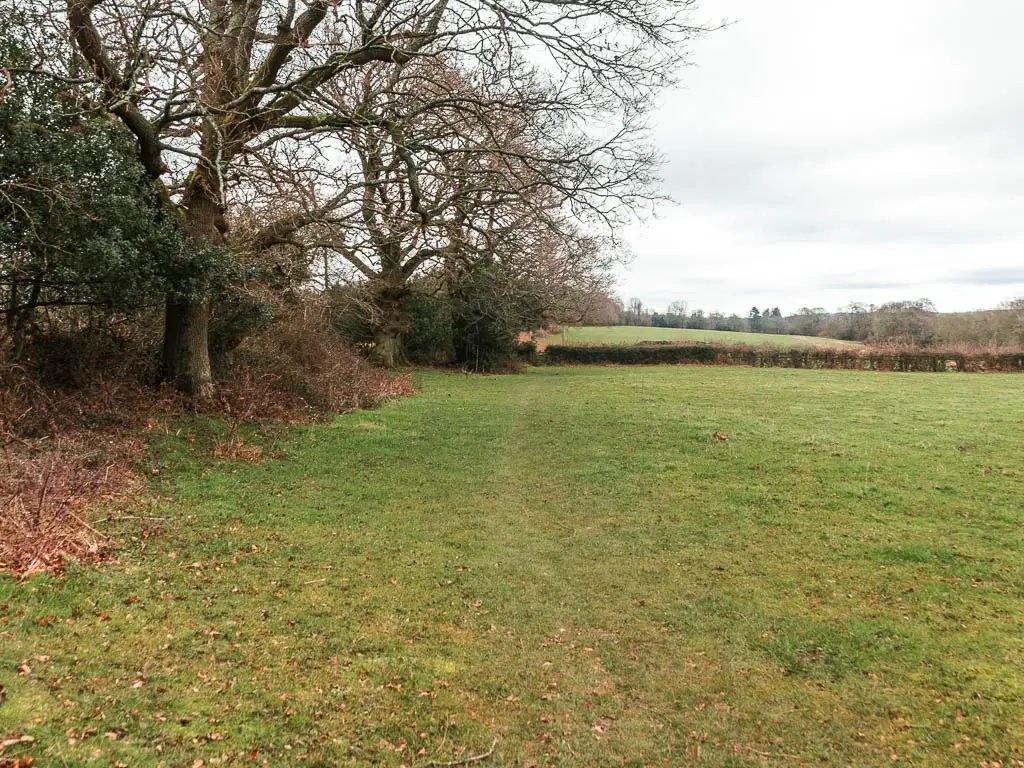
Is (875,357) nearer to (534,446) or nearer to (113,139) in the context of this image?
(534,446)

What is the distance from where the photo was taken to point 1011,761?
11.4ft

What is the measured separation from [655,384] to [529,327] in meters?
10.7

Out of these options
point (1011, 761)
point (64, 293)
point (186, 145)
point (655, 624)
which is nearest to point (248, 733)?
point (655, 624)

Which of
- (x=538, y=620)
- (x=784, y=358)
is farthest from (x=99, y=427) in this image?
(x=784, y=358)

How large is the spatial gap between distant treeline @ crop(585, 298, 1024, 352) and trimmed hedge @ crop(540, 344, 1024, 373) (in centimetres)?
178

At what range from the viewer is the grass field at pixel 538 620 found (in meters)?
3.56

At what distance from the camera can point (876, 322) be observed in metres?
A: 62.6

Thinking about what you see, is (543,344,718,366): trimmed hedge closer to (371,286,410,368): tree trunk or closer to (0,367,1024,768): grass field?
(371,286,410,368): tree trunk

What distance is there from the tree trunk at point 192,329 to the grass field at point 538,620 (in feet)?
5.45

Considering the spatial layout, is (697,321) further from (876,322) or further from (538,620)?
(538,620)

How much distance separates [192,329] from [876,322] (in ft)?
219

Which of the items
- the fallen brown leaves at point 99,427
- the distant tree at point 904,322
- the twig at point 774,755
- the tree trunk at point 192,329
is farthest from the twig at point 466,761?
the distant tree at point 904,322

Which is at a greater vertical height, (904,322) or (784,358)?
(904,322)

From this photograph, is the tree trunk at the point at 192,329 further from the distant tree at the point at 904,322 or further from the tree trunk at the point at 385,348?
the distant tree at the point at 904,322
